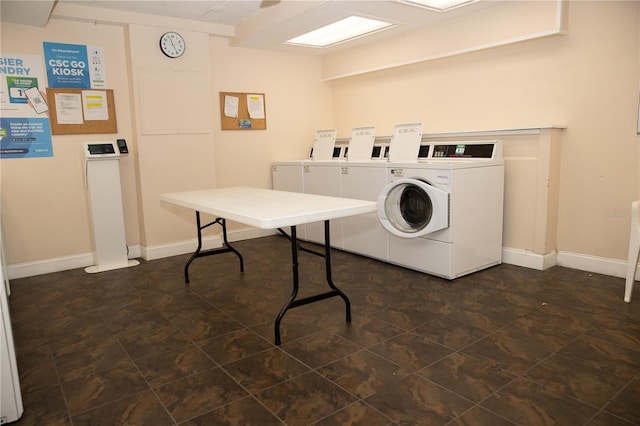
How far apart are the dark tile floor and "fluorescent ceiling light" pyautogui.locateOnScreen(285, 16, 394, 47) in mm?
2497

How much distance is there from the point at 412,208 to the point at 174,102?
108 inches

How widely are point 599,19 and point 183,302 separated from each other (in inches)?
154

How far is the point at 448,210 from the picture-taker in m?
3.57

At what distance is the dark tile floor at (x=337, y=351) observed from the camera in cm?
199

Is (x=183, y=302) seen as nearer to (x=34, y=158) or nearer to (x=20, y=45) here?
(x=34, y=158)

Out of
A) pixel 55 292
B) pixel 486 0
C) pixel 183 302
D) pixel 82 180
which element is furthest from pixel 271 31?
pixel 55 292

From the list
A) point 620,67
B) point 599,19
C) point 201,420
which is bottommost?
point 201,420

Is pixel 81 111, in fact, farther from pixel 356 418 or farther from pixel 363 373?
pixel 356 418

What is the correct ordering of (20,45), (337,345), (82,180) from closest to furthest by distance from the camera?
(337,345) < (20,45) < (82,180)

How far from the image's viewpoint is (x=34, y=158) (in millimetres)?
4133

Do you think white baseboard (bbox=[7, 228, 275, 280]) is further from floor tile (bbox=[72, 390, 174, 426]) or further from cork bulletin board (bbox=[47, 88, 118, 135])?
floor tile (bbox=[72, 390, 174, 426])

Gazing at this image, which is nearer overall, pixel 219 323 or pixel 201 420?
pixel 201 420

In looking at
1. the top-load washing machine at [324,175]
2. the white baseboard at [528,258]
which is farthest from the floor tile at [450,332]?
the top-load washing machine at [324,175]

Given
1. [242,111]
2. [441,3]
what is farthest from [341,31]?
[242,111]
